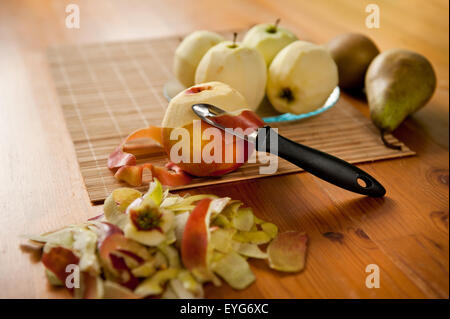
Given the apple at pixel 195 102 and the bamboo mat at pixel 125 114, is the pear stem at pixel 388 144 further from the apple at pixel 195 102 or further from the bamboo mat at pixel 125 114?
the apple at pixel 195 102

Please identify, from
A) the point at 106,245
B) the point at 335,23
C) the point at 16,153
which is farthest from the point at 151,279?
the point at 335,23

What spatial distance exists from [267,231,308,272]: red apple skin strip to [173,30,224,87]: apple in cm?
36

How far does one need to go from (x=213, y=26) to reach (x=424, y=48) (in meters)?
0.47

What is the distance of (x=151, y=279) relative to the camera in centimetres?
49

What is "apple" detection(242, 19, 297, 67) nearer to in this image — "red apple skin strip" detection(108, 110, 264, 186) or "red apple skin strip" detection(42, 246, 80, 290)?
"red apple skin strip" detection(108, 110, 264, 186)

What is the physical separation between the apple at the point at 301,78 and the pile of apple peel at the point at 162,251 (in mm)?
274

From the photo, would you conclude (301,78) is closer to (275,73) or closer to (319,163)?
(275,73)

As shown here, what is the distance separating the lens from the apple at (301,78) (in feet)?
2.53

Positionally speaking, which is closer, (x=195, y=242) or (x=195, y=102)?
(x=195, y=242)

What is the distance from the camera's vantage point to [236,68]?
2.46ft

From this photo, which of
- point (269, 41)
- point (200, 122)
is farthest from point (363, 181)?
point (269, 41)

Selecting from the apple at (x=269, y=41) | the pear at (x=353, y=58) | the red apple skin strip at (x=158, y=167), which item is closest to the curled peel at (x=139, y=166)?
the red apple skin strip at (x=158, y=167)

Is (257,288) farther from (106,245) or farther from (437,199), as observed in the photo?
(437,199)

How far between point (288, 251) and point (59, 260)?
0.22 metres
